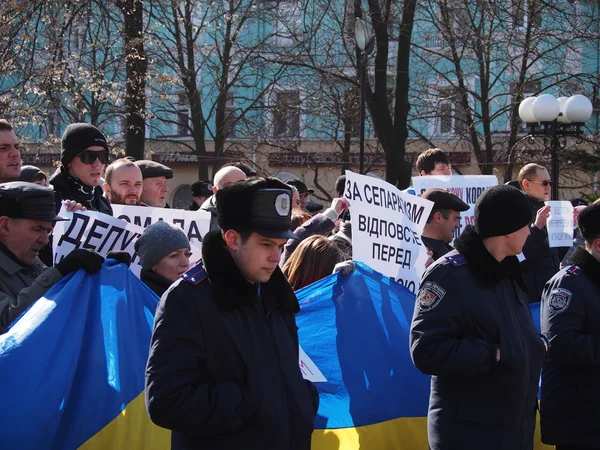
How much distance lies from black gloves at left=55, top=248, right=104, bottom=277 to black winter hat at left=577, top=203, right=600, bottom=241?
249 centimetres

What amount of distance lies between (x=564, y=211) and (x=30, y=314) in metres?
4.91

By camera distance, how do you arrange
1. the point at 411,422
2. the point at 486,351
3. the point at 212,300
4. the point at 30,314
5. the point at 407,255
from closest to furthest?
the point at 212,300 → the point at 486,351 → the point at 30,314 → the point at 411,422 → the point at 407,255

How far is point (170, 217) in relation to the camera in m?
5.68

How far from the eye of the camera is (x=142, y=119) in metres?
13.9

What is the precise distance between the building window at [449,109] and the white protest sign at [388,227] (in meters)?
16.2

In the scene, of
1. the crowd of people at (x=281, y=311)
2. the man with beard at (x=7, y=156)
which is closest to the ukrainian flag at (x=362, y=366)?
the crowd of people at (x=281, y=311)

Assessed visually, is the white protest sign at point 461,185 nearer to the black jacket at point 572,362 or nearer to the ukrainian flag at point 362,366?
the ukrainian flag at point 362,366

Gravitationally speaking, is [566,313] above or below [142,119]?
below

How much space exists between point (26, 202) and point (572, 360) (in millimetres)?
2684

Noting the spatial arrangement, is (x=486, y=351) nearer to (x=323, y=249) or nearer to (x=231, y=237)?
(x=231, y=237)

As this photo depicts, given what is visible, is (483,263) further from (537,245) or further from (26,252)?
(537,245)

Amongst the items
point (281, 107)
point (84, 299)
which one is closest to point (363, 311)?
point (84, 299)

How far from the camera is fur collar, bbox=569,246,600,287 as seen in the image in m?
4.49

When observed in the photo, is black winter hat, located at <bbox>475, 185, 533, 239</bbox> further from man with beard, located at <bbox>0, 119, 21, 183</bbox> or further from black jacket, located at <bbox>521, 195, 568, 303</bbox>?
black jacket, located at <bbox>521, 195, 568, 303</bbox>
